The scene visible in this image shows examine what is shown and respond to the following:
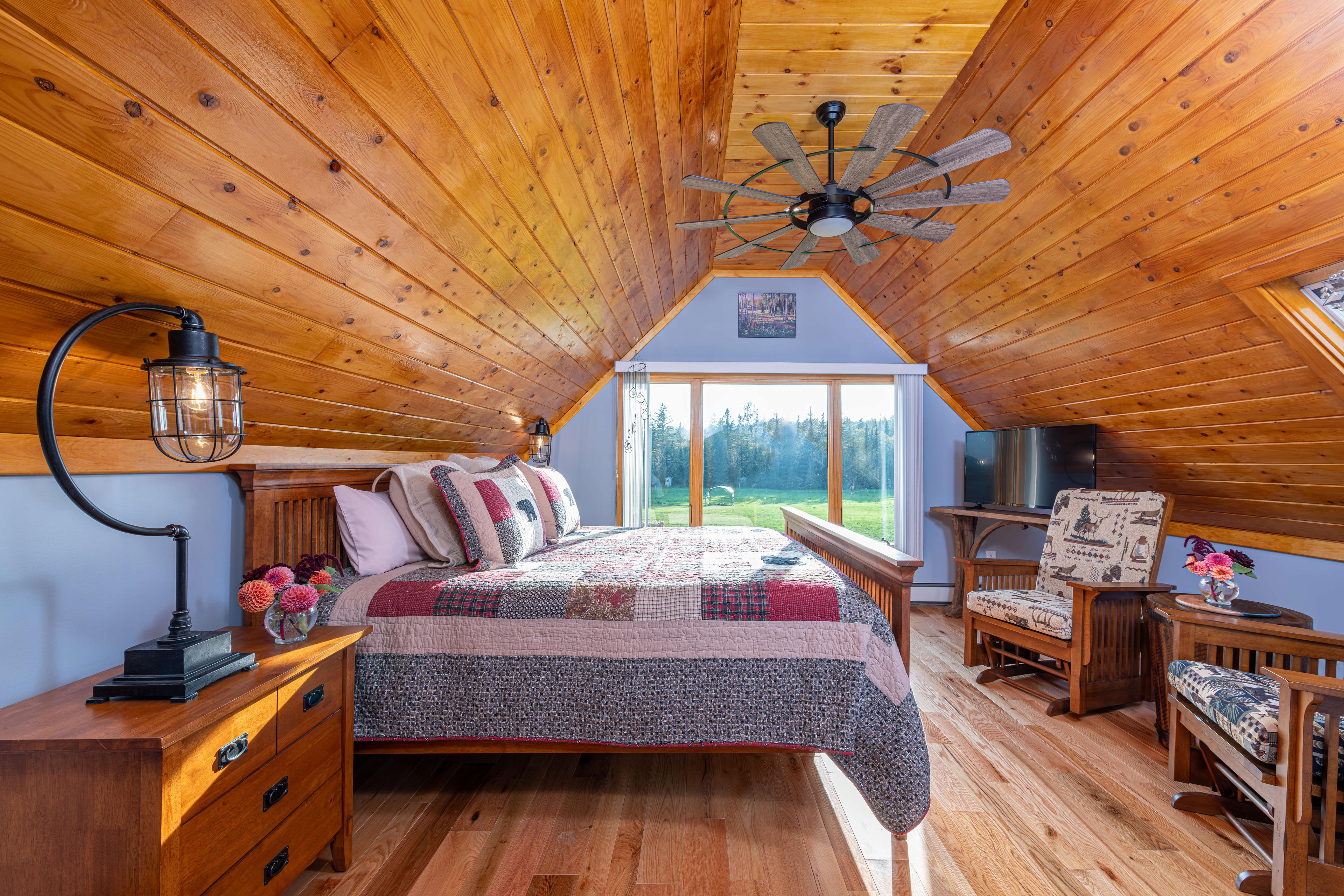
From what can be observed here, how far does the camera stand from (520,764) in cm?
222

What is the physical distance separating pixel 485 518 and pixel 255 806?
115 cm

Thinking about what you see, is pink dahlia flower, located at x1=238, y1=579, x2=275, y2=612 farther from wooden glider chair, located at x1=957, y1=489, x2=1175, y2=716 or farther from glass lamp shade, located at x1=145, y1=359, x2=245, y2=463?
wooden glider chair, located at x1=957, y1=489, x2=1175, y2=716

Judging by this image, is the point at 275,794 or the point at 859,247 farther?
the point at 859,247

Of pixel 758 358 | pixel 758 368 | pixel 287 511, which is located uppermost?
pixel 758 358

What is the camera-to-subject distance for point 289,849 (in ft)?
4.52

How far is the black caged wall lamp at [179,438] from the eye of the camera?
45.0 inches

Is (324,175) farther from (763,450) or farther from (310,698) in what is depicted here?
(763,450)

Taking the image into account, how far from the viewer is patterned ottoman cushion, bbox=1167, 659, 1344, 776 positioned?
1.54 meters

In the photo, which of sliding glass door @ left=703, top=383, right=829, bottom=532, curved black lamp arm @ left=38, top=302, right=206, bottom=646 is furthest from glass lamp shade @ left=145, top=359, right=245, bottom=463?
sliding glass door @ left=703, top=383, right=829, bottom=532

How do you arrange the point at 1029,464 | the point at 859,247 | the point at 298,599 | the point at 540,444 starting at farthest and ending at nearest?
1. the point at 540,444
2. the point at 1029,464
3. the point at 859,247
4. the point at 298,599

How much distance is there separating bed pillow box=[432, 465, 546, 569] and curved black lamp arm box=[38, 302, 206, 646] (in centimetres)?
97

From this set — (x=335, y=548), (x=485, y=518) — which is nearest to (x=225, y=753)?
(x=485, y=518)

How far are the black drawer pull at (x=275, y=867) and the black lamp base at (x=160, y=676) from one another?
1.44 feet

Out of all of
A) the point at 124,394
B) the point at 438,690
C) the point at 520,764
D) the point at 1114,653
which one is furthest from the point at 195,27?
the point at 1114,653
